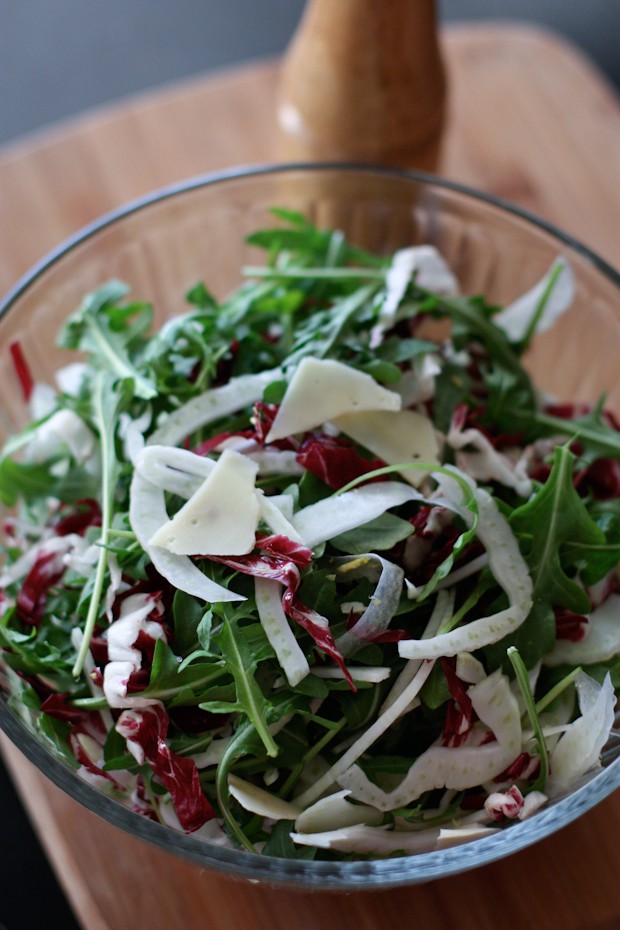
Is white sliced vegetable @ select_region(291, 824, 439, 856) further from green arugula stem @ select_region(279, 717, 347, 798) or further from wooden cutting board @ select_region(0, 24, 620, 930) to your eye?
wooden cutting board @ select_region(0, 24, 620, 930)

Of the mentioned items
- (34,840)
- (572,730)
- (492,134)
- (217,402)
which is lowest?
(34,840)

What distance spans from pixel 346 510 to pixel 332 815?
0.27 meters

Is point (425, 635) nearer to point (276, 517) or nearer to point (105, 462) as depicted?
point (276, 517)

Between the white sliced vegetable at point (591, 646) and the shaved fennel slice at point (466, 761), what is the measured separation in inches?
3.8

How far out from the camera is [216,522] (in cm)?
91

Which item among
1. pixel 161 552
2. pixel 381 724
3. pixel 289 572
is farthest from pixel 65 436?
pixel 381 724

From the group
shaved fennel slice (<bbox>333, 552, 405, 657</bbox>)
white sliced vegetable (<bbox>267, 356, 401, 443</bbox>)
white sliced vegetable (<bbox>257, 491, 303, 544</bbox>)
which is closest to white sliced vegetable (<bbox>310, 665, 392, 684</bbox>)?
shaved fennel slice (<bbox>333, 552, 405, 657</bbox>)

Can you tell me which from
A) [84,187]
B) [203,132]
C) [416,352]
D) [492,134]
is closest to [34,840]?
[416,352]

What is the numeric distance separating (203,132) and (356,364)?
750 mm

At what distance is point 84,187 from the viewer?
1.57 m

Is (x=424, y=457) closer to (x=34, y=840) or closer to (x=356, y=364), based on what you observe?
(x=356, y=364)

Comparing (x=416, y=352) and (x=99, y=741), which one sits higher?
(x=416, y=352)

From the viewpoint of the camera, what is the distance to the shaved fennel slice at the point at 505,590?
90cm

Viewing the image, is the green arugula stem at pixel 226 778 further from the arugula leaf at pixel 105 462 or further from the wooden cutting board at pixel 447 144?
the wooden cutting board at pixel 447 144
